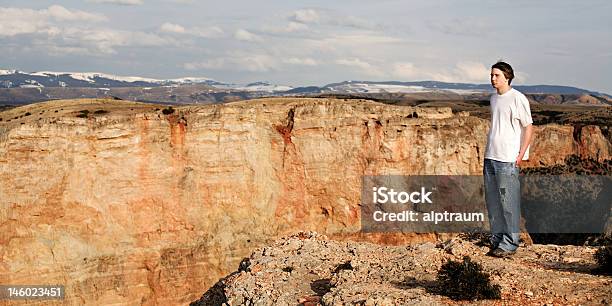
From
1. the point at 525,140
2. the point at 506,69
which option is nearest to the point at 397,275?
the point at 525,140

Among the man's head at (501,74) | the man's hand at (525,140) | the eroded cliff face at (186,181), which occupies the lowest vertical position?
the eroded cliff face at (186,181)

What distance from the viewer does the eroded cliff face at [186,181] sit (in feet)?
96.9

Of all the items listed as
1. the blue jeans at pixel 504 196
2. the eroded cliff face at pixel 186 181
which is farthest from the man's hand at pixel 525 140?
the eroded cliff face at pixel 186 181

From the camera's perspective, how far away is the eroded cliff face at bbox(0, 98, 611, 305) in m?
29.5

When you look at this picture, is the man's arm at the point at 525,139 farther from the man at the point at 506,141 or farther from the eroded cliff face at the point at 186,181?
the eroded cliff face at the point at 186,181

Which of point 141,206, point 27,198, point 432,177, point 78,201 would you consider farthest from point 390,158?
point 27,198

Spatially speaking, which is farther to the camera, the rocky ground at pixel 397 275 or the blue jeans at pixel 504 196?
the blue jeans at pixel 504 196

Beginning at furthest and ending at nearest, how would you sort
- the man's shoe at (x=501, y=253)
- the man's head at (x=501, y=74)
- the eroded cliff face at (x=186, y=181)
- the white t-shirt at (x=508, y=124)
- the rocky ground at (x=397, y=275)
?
the eroded cliff face at (x=186, y=181)
the man's shoe at (x=501, y=253)
the man's head at (x=501, y=74)
the white t-shirt at (x=508, y=124)
the rocky ground at (x=397, y=275)

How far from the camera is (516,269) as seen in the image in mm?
10078

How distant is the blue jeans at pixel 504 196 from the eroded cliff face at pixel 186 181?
23914 mm

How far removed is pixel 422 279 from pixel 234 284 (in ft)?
13.7

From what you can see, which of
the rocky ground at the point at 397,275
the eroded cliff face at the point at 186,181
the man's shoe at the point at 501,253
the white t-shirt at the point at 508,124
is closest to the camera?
the rocky ground at the point at 397,275

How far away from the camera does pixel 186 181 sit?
32781 millimetres

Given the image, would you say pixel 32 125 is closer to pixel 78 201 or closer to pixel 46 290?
pixel 78 201
